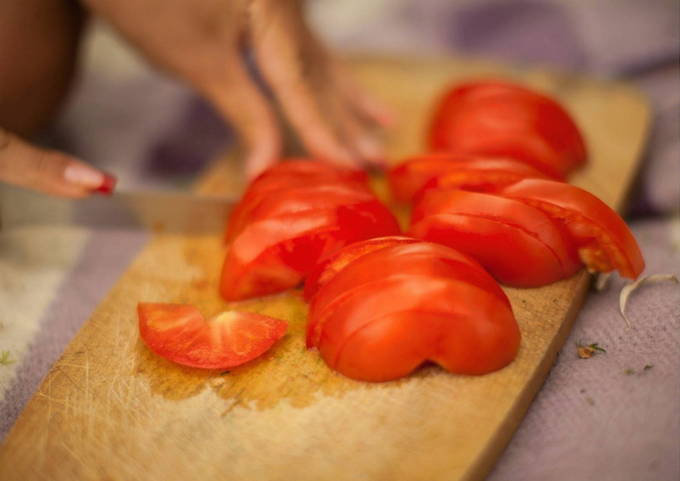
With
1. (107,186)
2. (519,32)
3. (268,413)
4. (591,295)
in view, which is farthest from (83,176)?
(519,32)

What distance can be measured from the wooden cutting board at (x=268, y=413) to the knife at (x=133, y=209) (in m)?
0.24

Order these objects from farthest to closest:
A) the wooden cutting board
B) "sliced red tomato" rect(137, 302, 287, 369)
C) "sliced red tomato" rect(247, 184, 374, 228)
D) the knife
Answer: the knife, "sliced red tomato" rect(247, 184, 374, 228), "sliced red tomato" rect(137, 302, 287, 369), the wooden cutting board

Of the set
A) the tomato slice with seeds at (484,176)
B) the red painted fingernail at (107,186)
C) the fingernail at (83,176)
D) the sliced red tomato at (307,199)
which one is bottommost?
the red painted fingernail at (107,186)

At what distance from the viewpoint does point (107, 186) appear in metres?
1.46

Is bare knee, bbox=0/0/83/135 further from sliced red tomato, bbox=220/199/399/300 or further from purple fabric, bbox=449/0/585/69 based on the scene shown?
purple fabric, bbox=449/0/585/69

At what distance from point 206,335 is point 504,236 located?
1.76 ft

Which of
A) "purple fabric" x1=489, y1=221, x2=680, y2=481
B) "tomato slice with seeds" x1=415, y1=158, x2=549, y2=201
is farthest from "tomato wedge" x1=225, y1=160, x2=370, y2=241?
"purple fabric" x1=489, y1=221, x2=680, y2=481

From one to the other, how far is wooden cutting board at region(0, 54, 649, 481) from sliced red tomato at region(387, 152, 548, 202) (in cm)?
21

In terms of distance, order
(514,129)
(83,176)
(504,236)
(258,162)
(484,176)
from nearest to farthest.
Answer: (504,236) → (484,176) → (83,176) → (514,129) → (258,162)

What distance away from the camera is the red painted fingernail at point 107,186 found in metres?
1.46

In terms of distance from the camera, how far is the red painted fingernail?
4.79ft

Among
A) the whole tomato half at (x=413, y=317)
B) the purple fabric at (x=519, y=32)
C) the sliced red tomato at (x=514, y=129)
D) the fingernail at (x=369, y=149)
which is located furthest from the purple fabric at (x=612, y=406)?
the purple fabric at (x=519, y=32)

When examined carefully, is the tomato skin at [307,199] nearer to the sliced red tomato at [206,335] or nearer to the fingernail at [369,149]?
the sliced red tomato at [206,335]

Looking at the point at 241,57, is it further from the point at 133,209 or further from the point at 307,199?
the point at 307,199
